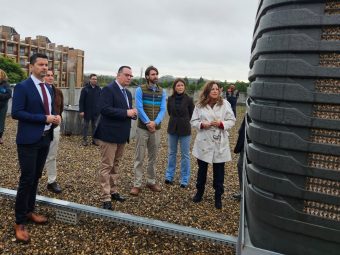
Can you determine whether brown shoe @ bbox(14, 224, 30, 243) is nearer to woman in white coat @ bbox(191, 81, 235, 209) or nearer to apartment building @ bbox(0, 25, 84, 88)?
woman in white coat @ bbox(191, 81, 235, 209)

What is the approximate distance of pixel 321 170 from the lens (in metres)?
1.40

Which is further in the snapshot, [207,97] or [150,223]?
[207,97]

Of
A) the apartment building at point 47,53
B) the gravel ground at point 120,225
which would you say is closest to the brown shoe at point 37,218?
the gravel ground at point 120,225

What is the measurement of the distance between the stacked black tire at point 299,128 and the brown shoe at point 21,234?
299 centimetres

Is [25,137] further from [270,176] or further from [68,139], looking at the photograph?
[68,139]

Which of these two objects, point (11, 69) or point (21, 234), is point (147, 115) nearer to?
point (21, 234)

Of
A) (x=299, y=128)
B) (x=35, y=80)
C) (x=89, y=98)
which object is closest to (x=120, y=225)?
(x=35, y=80)

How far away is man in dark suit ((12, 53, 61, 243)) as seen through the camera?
149 inches

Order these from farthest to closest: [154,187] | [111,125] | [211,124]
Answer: [154,187], [211,124], [111,125]

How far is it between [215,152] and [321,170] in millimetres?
3692

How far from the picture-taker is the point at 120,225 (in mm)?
4277

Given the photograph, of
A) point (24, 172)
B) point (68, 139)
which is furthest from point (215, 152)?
point (68, 139)

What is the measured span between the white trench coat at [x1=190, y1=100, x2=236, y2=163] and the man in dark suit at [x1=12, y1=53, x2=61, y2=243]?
7.15 feet

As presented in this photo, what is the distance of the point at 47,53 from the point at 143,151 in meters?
30.1
